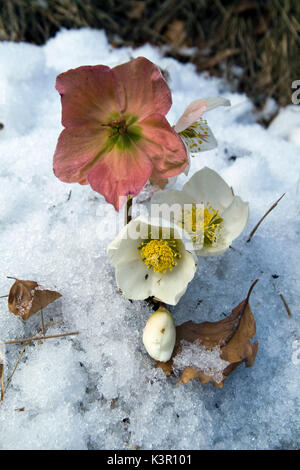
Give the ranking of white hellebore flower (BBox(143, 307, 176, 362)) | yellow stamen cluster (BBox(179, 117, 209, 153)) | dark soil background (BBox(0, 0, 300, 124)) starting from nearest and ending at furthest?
white hellebore flower (BBox(143, 307, 176, 362))
yellow stamen cluster (BBox(179, 117, 209, 153))
dark soil background (BBox(0, 0, 300, 124))

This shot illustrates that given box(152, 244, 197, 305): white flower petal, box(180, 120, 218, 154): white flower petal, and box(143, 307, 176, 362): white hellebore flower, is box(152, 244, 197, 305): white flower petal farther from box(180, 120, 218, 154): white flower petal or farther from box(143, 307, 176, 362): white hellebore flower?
box(180, 120, 218, 154): white flower petal

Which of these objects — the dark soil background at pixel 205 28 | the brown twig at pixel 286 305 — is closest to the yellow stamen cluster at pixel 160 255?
the brown twig at pixel 286 305

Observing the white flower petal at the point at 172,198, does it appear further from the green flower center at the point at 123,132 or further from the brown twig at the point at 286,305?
the brown twig at the point at 286,305

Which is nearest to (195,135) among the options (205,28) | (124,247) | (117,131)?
(117,131)

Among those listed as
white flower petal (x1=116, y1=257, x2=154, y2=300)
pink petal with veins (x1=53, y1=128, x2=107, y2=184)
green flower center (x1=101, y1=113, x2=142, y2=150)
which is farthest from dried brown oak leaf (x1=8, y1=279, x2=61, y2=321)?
green flower center (x1=101, y1=113, x2=142, y2=150)
